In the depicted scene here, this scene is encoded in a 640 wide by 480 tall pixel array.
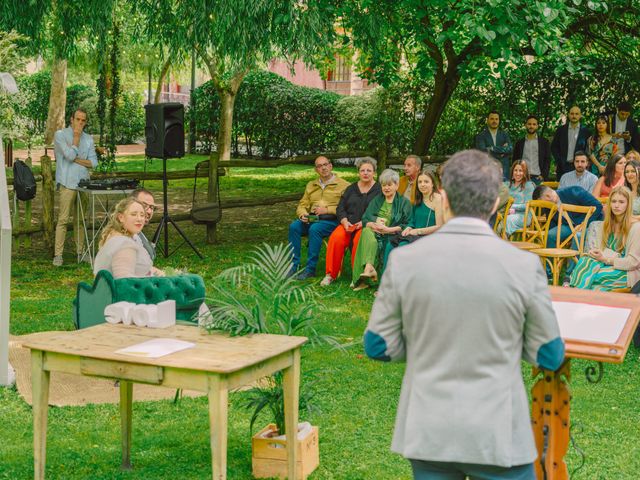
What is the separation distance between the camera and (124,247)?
6.53 meters

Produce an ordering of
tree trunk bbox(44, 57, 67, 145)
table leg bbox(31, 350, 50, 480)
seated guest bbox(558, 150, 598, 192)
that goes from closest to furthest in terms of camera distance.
→ table leg bbox(31, 350, 50, 480) < seated guest bbox(558, 150, 598, 192) < tree trunk bbox(44, 57, 67, 145)

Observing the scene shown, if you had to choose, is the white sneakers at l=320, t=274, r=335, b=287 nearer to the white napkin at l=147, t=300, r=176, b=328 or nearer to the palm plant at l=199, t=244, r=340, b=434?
the palm plant at l=199, t=244, r=340, b=434

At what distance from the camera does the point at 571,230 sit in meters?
9.63

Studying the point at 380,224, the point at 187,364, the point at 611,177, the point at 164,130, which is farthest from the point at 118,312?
the point at 164,130

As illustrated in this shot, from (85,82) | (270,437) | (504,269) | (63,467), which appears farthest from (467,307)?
(85,82)

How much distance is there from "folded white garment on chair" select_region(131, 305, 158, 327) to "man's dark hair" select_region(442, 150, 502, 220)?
216cm

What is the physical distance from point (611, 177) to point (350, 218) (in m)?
2.73

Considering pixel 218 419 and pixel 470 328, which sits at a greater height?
pixel 470 328

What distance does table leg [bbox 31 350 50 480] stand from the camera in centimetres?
428

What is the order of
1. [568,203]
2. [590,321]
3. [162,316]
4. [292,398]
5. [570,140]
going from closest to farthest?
1. [590,321]
2. [292,398]
3. [162,316]
4. [568,203]
5. [570,140]

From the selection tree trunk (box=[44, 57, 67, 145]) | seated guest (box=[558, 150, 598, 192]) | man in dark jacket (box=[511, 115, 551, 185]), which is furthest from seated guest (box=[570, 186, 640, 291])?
tree trunk (box=[44, 57, 67, 145])

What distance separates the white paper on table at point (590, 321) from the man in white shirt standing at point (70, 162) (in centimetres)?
814

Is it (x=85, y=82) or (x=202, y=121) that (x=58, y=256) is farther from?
(x=85, y=82)

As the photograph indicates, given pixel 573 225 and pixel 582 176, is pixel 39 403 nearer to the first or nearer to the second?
pixel 573 225
